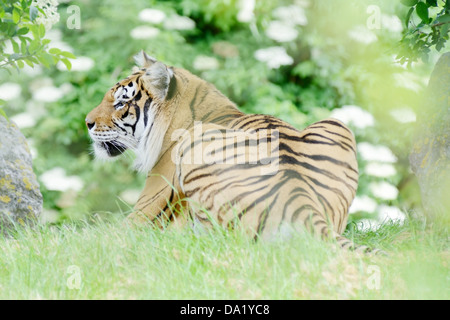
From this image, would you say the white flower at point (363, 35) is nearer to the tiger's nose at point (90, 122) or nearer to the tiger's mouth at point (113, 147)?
the tiger's mouth at point (113, 147)

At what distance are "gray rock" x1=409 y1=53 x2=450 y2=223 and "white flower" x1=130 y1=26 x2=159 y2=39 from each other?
13.3 ft

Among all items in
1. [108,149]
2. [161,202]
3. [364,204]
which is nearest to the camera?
[161,202]

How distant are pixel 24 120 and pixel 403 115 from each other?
467 centimetres

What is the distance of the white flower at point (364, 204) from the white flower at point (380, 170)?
31 cm

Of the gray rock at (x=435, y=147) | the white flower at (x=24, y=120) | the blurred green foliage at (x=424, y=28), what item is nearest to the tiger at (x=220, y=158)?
the gray rock at (x=435, y=147)

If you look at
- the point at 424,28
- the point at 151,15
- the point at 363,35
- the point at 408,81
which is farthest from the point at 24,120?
the point at 424,28

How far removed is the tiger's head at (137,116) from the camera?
4.50m

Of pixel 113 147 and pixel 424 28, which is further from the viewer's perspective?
pixel 113 147

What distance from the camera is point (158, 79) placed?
4.46m

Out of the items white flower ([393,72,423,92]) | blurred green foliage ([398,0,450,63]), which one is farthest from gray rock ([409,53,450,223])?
white flower ([393,72,423,92])

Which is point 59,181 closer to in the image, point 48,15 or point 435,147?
point 48,15

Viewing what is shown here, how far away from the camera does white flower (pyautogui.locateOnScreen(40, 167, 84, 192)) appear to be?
733 centimetres

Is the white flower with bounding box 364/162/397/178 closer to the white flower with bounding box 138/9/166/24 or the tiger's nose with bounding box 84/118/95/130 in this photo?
the white flower with bounding box 138/9/166/24

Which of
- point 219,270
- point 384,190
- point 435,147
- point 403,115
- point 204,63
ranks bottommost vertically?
point 219,270
